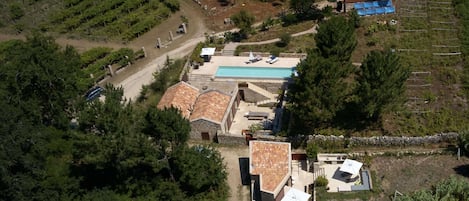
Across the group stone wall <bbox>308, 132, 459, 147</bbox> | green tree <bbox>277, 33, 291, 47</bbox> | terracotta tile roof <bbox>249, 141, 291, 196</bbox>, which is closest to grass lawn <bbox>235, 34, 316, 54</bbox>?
green tree <bbox>277, 33, 291, 47</bbox>

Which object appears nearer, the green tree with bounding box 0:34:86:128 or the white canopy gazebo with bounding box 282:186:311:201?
the white canopy gazebo with bounding box 282:186:311:201

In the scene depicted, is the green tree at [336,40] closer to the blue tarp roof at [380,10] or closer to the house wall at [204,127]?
the house wall at [204,127]

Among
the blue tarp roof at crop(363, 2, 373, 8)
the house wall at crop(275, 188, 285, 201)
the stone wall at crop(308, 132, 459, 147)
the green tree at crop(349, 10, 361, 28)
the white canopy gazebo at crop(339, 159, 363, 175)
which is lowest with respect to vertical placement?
the house wall at crop(275, 188, 285, 201)

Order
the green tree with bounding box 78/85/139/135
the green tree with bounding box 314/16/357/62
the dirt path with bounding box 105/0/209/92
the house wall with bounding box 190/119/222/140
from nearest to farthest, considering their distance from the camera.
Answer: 1. the green tree with bounding box 78/85/139/135
2. the green tree with bounding box 314/16/357/62
3. the house wall with bounding box 190/119/222/140
4. the dirt path with bounding box 105/0/209/92

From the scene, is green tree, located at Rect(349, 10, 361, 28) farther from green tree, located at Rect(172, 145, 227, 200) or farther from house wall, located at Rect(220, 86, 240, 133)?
green tree, located at Rect(172, 145, 227, 200)

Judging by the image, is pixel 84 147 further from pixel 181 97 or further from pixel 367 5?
pixel 367 5

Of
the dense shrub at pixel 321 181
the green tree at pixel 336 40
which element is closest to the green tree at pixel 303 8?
the green tree at pixel 336 40

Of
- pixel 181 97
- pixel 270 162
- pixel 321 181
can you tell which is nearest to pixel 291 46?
pixel 181 97
